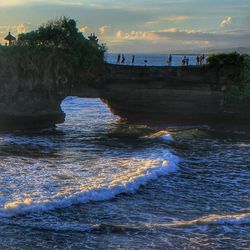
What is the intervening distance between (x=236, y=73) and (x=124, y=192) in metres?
24.1

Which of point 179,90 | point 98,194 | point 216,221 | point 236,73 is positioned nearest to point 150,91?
point 179,90

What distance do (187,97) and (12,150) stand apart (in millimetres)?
17321

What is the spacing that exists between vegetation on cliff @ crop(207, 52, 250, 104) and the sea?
739cm

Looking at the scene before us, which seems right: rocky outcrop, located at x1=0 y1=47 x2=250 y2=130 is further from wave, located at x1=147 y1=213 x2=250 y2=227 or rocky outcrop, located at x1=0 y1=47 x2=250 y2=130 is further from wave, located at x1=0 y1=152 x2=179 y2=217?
wave, located at x1=147 y1=213 x2=250 y2=227

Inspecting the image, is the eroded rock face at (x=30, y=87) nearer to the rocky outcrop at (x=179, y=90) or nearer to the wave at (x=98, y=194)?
the rocky outcrop at (x=179, y=90)

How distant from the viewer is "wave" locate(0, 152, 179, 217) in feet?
49.3

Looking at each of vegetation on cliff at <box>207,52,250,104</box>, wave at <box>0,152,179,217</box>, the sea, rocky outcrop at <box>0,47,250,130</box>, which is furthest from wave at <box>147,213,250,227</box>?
vegetation on cliff at <box>207,52,250,104</box>

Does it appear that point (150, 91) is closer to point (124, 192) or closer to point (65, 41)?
point (65, 41)

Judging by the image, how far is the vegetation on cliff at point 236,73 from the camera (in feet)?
127

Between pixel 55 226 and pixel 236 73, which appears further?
pixel 236 73

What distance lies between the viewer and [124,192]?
1788 cm

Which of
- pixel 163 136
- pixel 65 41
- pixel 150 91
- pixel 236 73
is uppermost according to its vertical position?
pixel 65 41

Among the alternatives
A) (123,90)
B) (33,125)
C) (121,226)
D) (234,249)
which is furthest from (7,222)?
(123,90)

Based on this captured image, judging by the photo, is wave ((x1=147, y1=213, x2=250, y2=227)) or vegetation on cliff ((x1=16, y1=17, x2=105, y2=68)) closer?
wave ((x1=147, y1=213, x2=250, y2=227))
